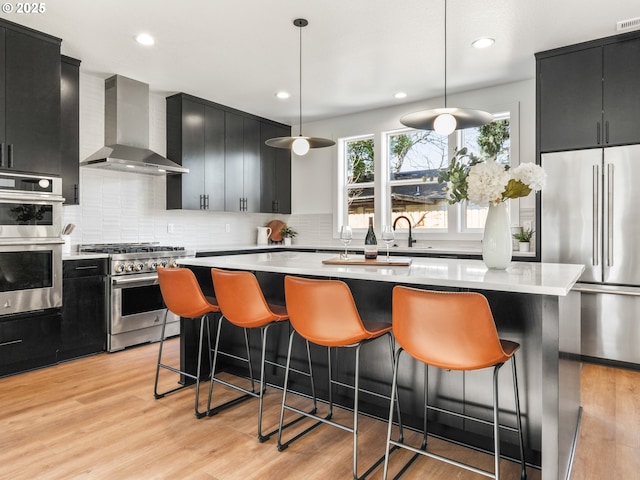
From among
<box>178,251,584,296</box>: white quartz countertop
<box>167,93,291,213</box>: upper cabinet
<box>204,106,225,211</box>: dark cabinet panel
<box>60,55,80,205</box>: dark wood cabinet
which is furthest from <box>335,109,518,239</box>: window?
<box>60,55,80,205</box>: dark wood cabinet

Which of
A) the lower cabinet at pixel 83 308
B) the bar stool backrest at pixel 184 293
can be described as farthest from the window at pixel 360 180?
the bar stool backrest at pixel 184 293

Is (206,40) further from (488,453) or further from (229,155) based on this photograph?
(488,453)

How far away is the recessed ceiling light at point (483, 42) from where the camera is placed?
11.5 ft

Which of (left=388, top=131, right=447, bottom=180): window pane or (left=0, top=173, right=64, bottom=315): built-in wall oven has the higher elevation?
(left=388, top=131, right=447, bottom=180): window pane

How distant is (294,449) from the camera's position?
217 cm

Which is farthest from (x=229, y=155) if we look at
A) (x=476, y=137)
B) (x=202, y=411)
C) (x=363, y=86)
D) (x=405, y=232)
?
(x=202, y=411)

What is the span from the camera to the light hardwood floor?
1.97 meters

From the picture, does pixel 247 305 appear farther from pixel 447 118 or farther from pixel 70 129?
pixel 70 129

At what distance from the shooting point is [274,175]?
6098mm

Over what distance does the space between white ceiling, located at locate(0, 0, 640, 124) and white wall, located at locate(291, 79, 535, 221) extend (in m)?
0.16

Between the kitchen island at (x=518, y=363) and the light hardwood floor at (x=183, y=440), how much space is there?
0.15 meters

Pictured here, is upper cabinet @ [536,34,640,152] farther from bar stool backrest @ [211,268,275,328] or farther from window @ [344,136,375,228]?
bar stool backrest @ [211,268,275,328]

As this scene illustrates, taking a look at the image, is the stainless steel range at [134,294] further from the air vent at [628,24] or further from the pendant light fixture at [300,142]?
the air vent at [628,24]

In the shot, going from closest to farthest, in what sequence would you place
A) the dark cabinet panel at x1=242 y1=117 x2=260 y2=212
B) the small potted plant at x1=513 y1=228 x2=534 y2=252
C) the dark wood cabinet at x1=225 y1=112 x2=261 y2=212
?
the small potted plant at x1=513 y1=228 x2=534 y2=252 → the dark wood cabinet at x1=225 y1=112 x2=261 y2=212 → the dark cabinet panel at x1=242 y1=117 x2=260 y2=212
